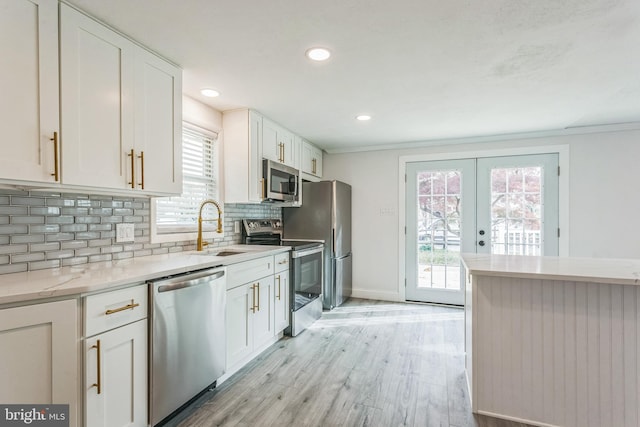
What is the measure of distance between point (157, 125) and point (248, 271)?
121 cm

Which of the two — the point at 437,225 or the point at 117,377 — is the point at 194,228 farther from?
the point at 437,225

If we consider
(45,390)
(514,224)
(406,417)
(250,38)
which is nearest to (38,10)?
(250,38)

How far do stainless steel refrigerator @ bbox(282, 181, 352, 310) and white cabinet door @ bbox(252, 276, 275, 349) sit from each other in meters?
1.23

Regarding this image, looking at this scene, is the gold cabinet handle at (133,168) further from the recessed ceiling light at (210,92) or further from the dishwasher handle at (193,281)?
the recessed ceiling light at (210,92)

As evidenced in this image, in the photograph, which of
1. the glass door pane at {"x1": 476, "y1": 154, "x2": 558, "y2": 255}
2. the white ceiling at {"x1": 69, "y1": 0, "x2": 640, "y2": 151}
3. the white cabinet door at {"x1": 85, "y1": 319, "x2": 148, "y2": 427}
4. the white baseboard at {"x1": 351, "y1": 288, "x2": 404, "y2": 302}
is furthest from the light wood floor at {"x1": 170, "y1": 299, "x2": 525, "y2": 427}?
the white ceiling at {"x1": 69, "y1": 0, "x2": 640, "y2": 151}

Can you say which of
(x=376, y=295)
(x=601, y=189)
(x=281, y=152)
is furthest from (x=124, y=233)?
(x=601, y=189)

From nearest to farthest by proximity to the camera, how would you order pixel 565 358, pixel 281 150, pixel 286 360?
pixel 565 358
pixel 286 360
pixel 281 150

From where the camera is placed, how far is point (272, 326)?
2760mm

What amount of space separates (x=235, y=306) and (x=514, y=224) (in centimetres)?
343

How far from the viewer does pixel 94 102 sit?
1.62 m

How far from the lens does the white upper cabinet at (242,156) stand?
292cm

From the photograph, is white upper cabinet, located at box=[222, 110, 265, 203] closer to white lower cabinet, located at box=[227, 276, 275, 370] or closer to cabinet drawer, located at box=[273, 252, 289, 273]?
cabinet drawer, located at box=[273, 252, 289, 273]

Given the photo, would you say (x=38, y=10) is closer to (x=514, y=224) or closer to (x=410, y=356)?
(x=410, y=356)

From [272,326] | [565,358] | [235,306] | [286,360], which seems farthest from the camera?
[272,326]
